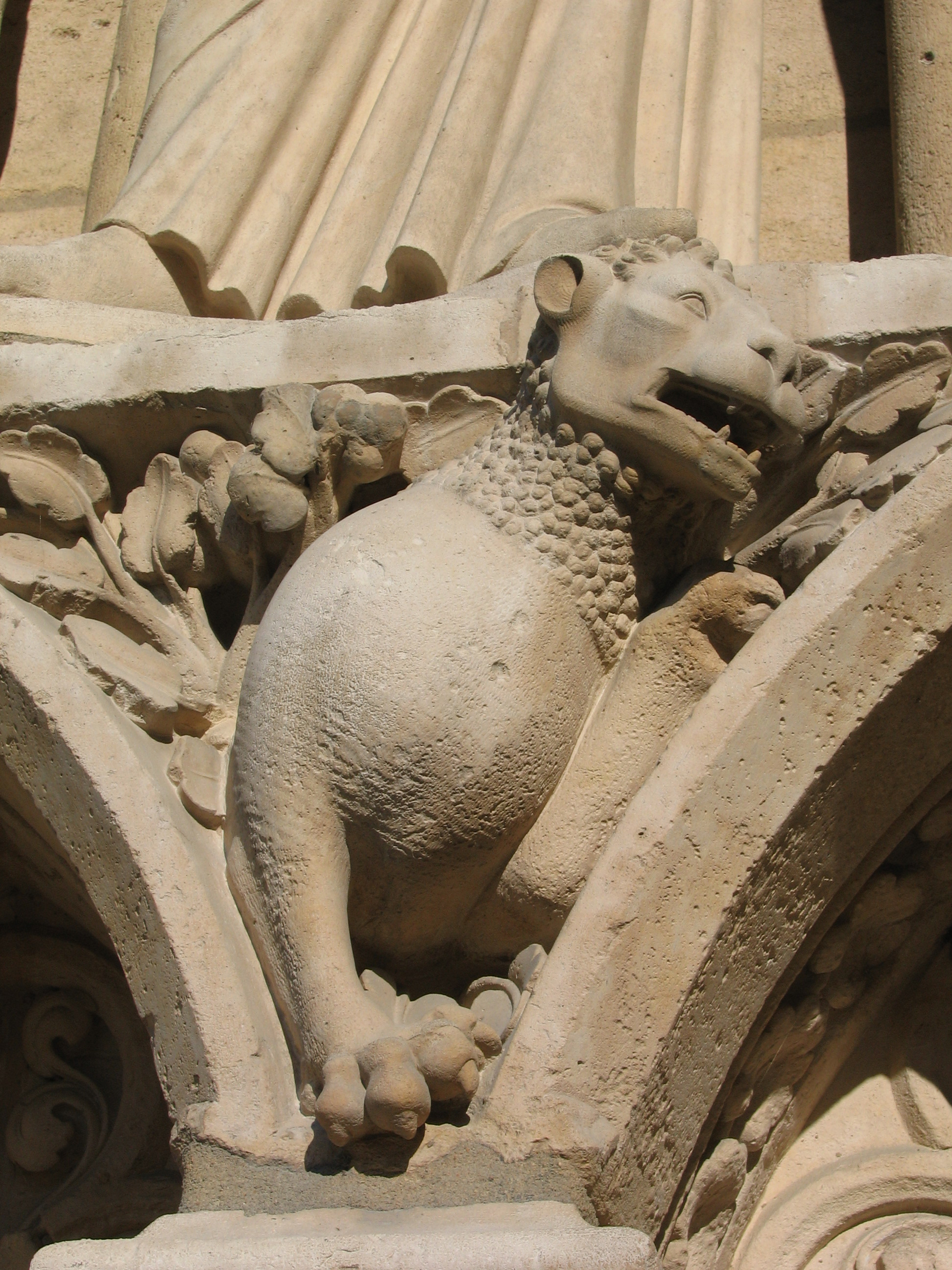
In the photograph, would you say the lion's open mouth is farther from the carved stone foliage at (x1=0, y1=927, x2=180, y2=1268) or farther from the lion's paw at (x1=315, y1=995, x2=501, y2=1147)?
the carved stone foliage at (x1=0, y1=927, x2=180, y2=1268)

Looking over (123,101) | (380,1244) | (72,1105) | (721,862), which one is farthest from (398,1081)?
(123,101)

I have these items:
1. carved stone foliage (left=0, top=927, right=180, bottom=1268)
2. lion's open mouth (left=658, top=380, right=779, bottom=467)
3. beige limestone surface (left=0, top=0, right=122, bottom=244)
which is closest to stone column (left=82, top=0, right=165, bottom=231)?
beige limestone surface (left=0, top=0, right=122, bottom=244)

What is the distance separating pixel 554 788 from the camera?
161 cm

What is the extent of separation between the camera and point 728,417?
165 cm

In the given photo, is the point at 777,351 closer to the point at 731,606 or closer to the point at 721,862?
the point at 731,606

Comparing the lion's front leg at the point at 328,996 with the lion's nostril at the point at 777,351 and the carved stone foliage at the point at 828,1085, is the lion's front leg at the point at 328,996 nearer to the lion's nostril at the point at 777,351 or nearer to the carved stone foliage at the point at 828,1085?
the carved stone foliage at the point at 828,1085

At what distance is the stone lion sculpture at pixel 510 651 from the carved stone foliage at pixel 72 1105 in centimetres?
54

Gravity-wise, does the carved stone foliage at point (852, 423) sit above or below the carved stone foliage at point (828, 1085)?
above

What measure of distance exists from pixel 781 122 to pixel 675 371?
1730 millimetres

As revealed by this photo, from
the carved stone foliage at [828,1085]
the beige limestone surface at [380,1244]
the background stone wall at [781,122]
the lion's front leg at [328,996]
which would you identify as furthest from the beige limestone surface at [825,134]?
the beige limestone surface at [380,1244]

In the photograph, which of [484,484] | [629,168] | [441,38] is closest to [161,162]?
[441,38]

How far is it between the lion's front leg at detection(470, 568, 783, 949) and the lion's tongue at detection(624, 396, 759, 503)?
0.40ft

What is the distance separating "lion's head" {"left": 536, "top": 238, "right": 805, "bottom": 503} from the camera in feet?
5.30

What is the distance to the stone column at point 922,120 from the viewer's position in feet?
8.29
